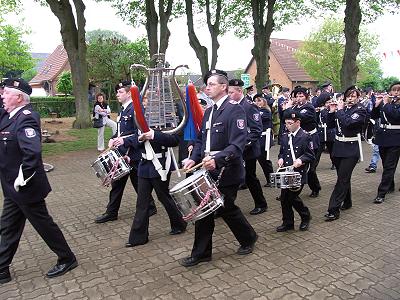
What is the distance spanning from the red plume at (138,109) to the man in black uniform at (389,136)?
14.1ft

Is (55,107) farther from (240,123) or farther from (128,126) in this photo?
(240,123)

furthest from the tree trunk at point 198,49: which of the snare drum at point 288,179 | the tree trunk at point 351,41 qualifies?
the snare drum at point 288,179

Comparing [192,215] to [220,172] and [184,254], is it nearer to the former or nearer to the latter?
[220,172]

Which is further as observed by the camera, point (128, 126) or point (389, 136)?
point (389, 136)

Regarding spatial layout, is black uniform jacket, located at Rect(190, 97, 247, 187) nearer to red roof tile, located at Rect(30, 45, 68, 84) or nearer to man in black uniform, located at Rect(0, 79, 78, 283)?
man in black uniform, located at Rect(0, 79, 78, 283)

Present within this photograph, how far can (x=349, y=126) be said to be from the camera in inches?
236

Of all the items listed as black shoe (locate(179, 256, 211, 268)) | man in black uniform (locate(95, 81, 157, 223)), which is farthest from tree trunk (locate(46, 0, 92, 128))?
black shoe (locate(179, 256, 211, 268))

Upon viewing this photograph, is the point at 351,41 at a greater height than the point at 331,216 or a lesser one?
greater

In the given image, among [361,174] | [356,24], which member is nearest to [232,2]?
[356,24]

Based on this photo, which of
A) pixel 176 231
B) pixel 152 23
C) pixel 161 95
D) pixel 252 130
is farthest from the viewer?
pixel 152 23

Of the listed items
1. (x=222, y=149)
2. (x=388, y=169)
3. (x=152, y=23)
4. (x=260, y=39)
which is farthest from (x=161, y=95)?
(x=260, y=39)

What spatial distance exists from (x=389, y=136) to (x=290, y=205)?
2741 millimetres

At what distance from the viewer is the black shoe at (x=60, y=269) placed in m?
4.36

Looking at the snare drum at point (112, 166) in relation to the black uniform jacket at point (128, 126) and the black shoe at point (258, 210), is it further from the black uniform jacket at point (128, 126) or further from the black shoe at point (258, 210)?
the black shoe at point (258, 210)
